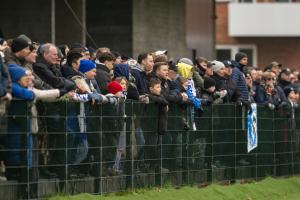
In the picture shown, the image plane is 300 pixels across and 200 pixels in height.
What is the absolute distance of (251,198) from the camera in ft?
69.0

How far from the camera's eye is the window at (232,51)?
185 feet

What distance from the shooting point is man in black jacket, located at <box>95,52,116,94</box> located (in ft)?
59.6

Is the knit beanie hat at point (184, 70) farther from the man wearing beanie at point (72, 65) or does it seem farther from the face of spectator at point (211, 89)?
the man wearing beanie at point (72, 65)

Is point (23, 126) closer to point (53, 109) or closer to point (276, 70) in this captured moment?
point (53, 109)

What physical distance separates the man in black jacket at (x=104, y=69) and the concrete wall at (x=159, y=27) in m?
16.7

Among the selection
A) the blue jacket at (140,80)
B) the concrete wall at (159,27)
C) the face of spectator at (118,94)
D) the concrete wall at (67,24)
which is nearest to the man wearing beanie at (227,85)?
the blue jacket at (140,80)

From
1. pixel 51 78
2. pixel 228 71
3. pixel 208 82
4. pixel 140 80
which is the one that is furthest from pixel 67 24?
pixel 51 78

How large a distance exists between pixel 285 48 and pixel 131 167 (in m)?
40.0

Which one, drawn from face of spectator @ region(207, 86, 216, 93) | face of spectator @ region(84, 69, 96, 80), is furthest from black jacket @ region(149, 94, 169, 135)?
face of spectator @ region(207, 86, 216, 93)

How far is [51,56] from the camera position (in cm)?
1656

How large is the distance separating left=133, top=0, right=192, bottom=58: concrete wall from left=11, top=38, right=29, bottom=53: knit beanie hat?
20.1 metres

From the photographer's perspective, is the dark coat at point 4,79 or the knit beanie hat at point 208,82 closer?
the dark coat at point 4,79

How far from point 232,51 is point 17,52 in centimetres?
4127

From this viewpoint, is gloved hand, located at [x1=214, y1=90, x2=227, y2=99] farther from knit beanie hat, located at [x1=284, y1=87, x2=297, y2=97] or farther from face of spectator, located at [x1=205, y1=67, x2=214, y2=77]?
knit beanie hat, located at [x1=284, y1=87, x2=297, y2=97]
